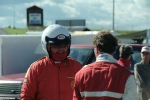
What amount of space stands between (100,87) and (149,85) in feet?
13.0

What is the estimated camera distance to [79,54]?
26.1 ft

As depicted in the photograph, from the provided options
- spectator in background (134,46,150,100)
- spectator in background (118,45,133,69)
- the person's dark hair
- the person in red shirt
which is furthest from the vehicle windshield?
the person's dark hair

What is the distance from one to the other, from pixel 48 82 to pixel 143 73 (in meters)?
3.81

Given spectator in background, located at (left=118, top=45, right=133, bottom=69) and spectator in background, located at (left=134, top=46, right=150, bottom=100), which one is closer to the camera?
spectator in background, located at (left=118, top=45, right=133, bottom=69)

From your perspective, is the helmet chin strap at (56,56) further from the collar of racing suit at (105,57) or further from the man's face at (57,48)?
the collar of racing suit at (105,57)

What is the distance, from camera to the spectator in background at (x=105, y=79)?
365 centimetres

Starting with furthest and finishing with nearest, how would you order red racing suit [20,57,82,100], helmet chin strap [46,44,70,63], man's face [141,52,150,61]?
1. man's face [141,52,150,61]
2. helmet chin strap [46,44,70,63]
3. red racing suit [20,57,82,100]

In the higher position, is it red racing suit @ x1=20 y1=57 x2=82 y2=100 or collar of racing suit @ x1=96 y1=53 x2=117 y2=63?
collar of racing suit @ x1=96 y1=53 x2=117 y2=63

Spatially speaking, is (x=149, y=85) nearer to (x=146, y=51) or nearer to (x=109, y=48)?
(x=146, y=51)

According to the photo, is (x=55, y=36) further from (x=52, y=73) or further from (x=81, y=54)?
(x=81, y=54)

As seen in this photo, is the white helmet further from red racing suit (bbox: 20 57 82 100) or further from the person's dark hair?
the person's dark hair

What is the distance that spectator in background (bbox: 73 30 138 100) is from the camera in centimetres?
365

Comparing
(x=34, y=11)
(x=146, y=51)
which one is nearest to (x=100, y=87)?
(x=146, y=51)

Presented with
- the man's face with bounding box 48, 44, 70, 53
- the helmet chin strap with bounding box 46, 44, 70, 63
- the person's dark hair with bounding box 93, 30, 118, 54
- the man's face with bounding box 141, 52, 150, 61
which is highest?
the person's dark hair with bounding box 93, 30, 118, 54
